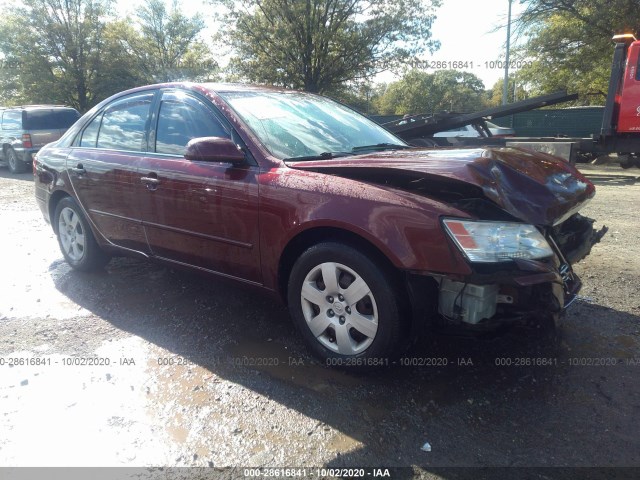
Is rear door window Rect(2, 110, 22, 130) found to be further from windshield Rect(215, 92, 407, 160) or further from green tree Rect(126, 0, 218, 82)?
green tree Rect(126, 0, 218, 82)

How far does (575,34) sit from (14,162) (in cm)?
2043

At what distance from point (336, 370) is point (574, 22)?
70.6 feet

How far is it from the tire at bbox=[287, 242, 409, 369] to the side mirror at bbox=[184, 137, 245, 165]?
0.78 m

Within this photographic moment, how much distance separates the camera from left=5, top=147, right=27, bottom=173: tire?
1410 cm

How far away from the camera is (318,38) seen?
69.7 ft

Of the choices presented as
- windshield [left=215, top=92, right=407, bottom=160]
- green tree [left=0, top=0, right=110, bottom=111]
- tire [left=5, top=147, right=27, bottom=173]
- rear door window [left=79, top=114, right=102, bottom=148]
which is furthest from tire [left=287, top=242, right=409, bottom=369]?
green tree [left=0, top=0, right=110, bottom=111]

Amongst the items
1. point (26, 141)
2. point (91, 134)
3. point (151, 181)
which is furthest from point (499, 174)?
point (26, 141)

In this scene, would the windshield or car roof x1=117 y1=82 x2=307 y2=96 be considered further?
car roof x1=117 y1=82 x2=307 y2=96

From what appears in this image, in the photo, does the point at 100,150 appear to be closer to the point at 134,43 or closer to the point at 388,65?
the point at 388,65

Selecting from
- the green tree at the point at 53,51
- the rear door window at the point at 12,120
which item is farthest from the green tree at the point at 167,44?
the rear door window at the point at 12,120

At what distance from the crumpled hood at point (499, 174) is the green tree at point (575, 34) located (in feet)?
61.8

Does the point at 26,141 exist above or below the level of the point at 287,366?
above

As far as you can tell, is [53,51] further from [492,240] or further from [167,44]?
[492,240]

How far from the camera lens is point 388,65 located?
22.1 meters
